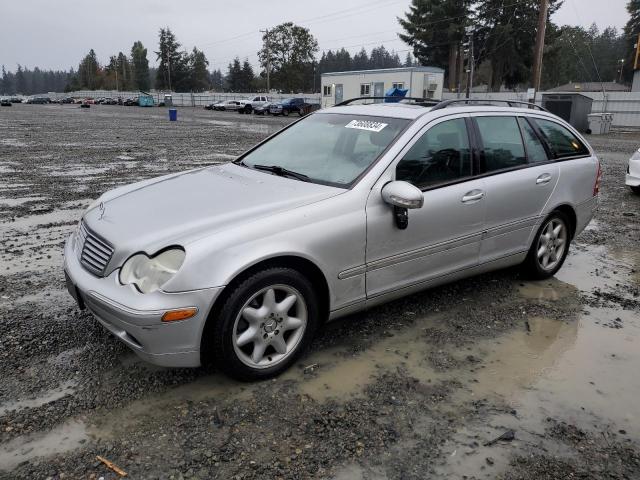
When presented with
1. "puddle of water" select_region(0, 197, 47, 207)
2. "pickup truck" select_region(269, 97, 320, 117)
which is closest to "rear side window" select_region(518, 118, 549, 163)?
"puddle of water" select_region(0, 197, 47, 207)

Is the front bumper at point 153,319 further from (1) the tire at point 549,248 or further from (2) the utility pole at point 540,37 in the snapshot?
(2) the utility pole at point 540,37

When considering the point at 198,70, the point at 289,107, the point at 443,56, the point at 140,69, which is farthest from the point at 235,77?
the point at 289,107

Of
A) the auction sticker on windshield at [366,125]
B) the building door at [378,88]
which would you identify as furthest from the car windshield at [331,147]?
the building door at [378,88]

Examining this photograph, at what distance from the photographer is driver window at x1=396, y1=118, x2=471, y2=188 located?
3.80m

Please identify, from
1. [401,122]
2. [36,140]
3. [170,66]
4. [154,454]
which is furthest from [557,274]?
[170,66]

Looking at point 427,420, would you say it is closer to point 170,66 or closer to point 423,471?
point 423,471

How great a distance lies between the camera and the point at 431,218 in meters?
3.82

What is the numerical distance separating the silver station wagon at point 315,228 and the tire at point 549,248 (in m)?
0.02

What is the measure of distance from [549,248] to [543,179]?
29.1 inches

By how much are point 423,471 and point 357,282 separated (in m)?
1.30

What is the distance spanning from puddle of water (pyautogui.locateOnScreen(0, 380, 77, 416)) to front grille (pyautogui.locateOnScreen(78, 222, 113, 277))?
697 millimetres

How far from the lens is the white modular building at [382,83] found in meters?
38.6

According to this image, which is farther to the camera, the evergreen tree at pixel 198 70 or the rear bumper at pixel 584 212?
the evergreen tree at pixel 198 70

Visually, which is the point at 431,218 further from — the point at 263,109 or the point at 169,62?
the point at 169,62
